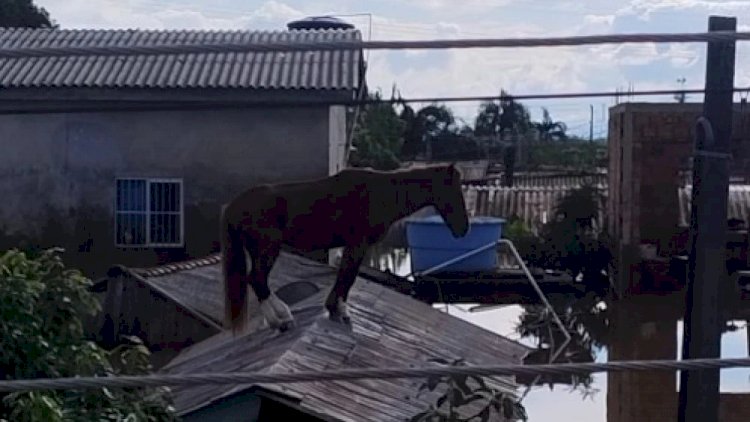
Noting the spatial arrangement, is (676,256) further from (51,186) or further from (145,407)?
(145,407)

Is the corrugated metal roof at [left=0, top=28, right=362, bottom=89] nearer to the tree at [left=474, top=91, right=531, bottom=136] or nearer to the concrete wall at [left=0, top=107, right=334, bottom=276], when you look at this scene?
the concrete wall at [left=0, top=107, right=334, bottom=276]

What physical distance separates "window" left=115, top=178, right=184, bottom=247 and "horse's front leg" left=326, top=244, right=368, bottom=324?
6.50 m

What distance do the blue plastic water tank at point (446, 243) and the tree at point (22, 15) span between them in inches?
523

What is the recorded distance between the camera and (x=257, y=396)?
5.23 metres

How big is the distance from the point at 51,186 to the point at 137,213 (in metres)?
0.82

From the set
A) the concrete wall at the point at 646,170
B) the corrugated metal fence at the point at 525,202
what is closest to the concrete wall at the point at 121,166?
the corrugated metal fence at the point at 525,202

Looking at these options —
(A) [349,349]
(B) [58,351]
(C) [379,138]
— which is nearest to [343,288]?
(A) [349,349]

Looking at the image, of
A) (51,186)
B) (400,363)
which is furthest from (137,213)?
(400,363)

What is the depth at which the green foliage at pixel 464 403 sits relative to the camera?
16.3 feet

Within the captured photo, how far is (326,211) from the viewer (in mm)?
6074

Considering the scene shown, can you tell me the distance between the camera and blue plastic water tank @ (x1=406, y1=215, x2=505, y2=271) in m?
11.4

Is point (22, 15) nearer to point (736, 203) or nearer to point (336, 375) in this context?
point (736, 203)

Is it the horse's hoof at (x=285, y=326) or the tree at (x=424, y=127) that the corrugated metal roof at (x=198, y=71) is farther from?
the horse's hoof at (x=285, y=326)

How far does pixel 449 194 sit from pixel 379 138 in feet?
6.24
